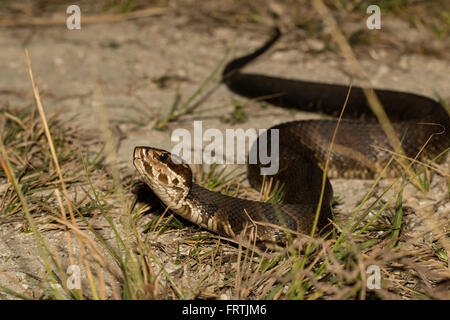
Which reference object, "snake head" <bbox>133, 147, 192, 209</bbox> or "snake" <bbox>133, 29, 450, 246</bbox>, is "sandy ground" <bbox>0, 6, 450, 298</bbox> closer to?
"snake" <bbox>133, 29, 450, 246</bbox>

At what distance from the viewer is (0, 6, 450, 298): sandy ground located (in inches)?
185

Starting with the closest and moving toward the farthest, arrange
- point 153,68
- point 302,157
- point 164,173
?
1. point 164,173
2. point 302,157
3. point 153,68

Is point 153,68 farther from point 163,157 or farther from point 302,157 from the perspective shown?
point 163,157

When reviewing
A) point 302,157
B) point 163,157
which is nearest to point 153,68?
point 302,157

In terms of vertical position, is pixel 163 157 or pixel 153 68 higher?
pixel 153 68

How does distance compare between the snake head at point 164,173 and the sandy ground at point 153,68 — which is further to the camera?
the sandy ground at point 153,68

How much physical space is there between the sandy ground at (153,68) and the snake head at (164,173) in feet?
3.27

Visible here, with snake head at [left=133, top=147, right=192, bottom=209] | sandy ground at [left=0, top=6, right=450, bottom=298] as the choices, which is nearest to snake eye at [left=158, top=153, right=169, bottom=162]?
snake head at [left=133, top=147, right=192, bottom=209]

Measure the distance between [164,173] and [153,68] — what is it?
3.18 m

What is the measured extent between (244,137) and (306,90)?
1.06 m

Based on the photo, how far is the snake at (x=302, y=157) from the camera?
2.94 meters

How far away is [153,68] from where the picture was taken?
5.78 meters

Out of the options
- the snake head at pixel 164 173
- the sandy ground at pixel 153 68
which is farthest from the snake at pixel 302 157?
the sandy ground at pixel 153 68

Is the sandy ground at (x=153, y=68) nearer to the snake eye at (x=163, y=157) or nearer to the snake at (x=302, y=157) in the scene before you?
the snake at (x=302, y=157)
